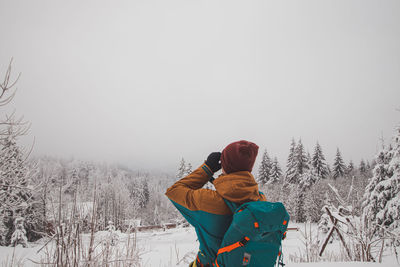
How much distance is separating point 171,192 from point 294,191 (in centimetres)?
3329

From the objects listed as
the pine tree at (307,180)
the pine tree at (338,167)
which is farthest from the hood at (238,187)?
the pine tree at (338,167)

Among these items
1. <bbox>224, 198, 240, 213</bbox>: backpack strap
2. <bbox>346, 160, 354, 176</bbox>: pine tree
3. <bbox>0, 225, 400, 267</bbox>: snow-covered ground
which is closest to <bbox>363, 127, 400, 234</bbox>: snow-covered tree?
<bbox>0, 225, 400, 267</bbox>: snow-covered ground

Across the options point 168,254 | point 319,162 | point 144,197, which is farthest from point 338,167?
point 144,197

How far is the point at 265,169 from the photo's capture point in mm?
41000

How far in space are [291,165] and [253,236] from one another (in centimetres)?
4022

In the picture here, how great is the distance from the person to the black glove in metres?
0.11

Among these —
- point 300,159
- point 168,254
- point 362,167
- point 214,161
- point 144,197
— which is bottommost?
point 144,197

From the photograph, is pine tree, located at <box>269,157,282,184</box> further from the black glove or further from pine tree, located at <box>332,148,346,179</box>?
the black glove

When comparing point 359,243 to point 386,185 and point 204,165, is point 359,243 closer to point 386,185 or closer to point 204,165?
point 204,165

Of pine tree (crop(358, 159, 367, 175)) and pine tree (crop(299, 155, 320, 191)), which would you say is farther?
pine tree (crop(358, 159, 367, 175))

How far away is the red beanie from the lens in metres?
1.63

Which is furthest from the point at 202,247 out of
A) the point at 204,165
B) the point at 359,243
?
the point at 359,243

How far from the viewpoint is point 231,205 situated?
1.54 meters

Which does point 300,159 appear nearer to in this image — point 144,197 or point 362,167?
point 362,167
